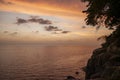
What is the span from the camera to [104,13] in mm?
35344

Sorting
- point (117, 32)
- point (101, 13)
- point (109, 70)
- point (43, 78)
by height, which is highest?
point (101, 13)

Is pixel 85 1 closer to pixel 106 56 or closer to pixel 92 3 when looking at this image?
pixel 92 3

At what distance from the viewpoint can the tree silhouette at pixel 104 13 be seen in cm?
3197

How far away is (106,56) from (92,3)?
852cm

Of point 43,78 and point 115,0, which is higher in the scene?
point 115,0

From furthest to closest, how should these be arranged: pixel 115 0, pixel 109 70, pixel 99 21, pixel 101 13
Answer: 1. pixel 99 21
2. pixel 101 13
3. pixel 115 0
4. pixel 109 70

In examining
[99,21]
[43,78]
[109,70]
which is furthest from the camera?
[43,78]

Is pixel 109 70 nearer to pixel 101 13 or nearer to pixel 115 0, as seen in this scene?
pixel 115 0

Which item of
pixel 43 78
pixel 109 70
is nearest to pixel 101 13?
pixel 109 70

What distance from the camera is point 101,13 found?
35531mm

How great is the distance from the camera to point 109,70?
25250mm

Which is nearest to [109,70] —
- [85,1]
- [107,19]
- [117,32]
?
[117,32]

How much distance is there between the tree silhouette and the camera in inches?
1258

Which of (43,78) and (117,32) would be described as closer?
(117,32)
